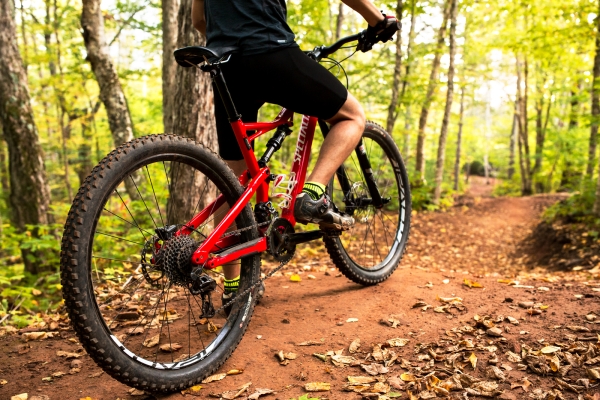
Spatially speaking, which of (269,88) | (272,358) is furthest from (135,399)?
(269,88)

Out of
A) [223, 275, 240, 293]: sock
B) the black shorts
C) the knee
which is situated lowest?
[223, 275, 240, 293]: sock

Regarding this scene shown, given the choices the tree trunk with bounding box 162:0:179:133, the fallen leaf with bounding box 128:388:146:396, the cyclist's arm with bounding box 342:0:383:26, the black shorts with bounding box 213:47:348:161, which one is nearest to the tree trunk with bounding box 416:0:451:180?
the tree trunk with bounding box 162:0:179:133

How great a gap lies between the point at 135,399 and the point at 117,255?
3790 millimetres

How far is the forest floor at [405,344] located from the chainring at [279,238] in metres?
0.49

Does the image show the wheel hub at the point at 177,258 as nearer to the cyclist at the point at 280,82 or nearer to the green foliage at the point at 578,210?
the cyclist at the point at 280,82

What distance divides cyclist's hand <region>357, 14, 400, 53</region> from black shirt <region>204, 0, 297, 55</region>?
78 centimetres

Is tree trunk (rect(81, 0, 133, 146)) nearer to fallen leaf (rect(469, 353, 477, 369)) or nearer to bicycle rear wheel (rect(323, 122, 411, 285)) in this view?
bicycle rear wheel (rect(323, 122, 411, 285))

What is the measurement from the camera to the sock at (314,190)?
2.63 m

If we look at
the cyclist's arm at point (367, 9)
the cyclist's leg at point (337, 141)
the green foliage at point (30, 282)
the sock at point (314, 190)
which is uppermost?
the cyclist's arm at point (367, 9)

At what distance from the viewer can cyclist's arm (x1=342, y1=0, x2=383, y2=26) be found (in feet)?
8.75

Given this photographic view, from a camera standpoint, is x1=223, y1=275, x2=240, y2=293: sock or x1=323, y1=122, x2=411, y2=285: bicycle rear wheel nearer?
x1=223, y1=275, x2=240, y2=293: sock

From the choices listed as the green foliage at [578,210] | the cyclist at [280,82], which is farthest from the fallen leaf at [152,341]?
the green foliage at [578,210]

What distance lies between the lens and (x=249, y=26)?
2.31 meters

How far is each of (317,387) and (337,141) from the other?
142 centimetres
